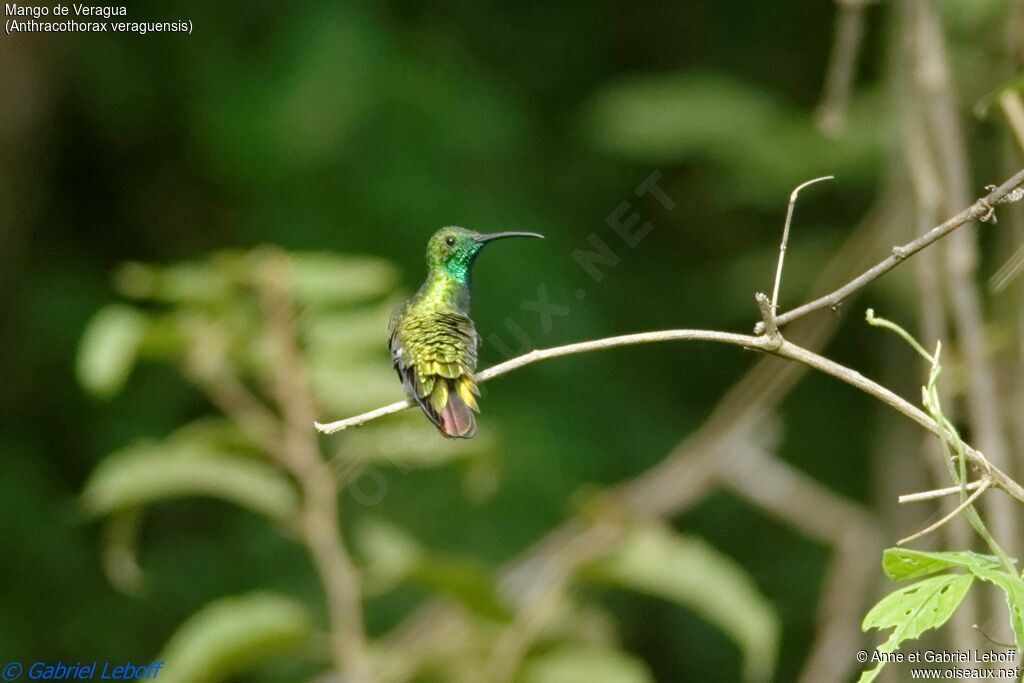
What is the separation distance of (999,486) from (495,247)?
4.53 metres

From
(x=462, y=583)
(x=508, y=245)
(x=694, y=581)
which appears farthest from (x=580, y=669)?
(x=508, y=245)

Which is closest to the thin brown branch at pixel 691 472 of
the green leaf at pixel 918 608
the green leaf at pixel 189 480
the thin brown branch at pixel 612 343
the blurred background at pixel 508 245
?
the blurred background at pixel 508 245

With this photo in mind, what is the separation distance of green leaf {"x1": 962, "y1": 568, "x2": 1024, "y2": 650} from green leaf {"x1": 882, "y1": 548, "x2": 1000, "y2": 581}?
2 centimetres

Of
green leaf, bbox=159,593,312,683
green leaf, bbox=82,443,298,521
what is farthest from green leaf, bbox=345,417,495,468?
green leaf, bbox=159,593,312,683

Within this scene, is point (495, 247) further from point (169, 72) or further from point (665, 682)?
point (665, 682)

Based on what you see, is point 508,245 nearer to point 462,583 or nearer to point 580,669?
point 580,669

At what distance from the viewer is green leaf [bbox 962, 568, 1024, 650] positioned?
3.64 feet

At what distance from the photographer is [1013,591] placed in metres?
1.13

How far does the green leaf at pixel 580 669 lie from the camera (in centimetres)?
309

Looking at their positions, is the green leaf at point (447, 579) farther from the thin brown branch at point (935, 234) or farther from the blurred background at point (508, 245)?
the thin brown branch at point (935, 234)

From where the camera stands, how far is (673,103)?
553cm

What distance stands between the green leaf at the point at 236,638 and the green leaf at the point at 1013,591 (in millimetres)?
2004

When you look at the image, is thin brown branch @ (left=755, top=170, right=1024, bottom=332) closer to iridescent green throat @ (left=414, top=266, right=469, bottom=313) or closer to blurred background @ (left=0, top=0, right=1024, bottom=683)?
iridescent green throat @ (left=414, top=266, right=469, bottom=313)

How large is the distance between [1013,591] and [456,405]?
100 centimetres
